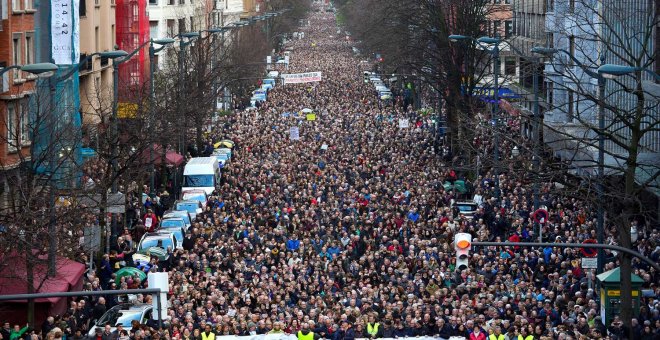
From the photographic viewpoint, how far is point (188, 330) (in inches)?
1084

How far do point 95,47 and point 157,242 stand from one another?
2963 cm

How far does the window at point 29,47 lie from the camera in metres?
49.8

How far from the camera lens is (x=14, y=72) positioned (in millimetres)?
47500

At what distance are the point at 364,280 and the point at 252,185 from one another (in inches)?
755

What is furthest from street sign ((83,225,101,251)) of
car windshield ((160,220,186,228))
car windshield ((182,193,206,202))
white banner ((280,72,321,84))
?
white banner ((280,72,321,84))

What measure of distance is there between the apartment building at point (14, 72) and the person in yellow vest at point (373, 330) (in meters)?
18.7

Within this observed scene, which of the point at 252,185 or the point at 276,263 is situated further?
the point at 252,185

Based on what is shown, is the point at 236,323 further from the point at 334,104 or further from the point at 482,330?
the point at 334,104

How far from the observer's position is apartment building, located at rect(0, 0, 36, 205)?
45281 millimetres

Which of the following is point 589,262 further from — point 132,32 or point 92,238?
point 132,32

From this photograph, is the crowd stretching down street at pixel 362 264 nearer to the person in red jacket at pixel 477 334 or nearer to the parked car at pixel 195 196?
the person in red jacket at pixel 477 334

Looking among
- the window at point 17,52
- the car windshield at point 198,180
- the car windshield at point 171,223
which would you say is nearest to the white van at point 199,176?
the car windshield at point 198,180

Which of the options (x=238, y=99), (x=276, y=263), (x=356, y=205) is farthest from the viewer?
(x=238, y=99)

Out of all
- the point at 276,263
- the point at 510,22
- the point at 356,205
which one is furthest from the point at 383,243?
the point at 510,22
